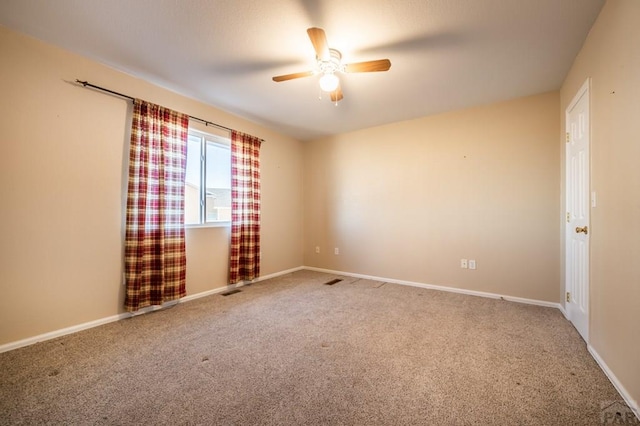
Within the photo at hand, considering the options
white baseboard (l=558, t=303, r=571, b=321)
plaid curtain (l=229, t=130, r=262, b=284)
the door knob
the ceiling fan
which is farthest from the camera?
plaid curtain (l=229, t=130, r=262, b=284)

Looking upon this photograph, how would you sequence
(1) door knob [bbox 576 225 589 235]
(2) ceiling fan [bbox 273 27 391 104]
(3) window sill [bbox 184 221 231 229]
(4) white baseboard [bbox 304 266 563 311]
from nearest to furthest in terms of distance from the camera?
(2) ceiling fan [bbox 273 27 391 104] < (1) door knob [bbox 576 225 589 235] < (4) white baseboard [bbox 304 266 563 311] < (3) window sill [bbox 184 221 231 229]

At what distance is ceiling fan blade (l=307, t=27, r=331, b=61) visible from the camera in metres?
1.70

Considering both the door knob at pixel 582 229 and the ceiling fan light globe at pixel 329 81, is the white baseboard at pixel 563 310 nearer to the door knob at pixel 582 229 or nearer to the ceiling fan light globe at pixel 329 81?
the door knob at pixel 582 229

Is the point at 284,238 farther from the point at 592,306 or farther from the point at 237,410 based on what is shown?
the point at 592,306

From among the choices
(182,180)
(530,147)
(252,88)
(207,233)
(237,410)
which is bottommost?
(237,410)

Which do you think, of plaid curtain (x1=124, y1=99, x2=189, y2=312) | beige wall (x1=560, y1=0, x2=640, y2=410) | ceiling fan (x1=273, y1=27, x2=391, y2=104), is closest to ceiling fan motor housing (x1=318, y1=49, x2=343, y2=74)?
ceiling fan (x1=273, y1=27, x2=391, y2=104)

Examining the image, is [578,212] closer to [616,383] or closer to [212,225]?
[616,383]

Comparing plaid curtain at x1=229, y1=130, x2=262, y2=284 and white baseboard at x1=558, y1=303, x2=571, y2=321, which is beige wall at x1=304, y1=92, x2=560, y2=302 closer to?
white baseboard at x1=558, y1=303, x2=571, y2=321

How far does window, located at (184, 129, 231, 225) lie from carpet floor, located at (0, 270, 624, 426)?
1.26 meters

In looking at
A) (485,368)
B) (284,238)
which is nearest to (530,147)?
(485,368)

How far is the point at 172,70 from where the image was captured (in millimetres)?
2568

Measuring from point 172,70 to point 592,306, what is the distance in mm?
4148

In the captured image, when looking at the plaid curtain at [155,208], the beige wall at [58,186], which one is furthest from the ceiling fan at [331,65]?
the beige wall at [58,186]

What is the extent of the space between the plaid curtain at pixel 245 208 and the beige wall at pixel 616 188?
3649 mm
